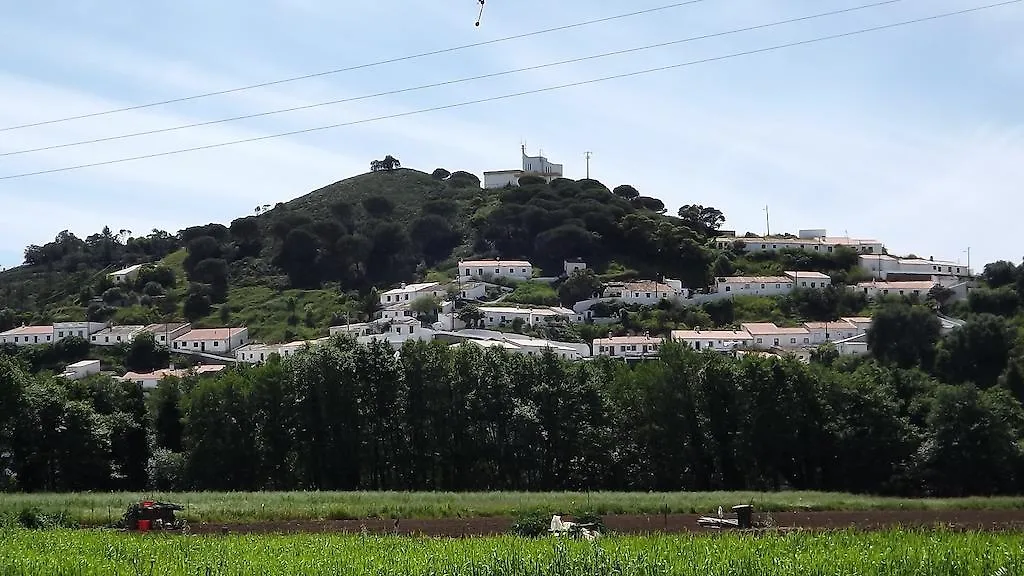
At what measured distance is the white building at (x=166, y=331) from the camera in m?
117

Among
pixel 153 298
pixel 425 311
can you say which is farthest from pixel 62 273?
pixel 425 311

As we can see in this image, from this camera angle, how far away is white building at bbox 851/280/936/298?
123 meters

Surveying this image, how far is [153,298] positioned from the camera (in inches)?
5300

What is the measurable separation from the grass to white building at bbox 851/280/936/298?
105 m

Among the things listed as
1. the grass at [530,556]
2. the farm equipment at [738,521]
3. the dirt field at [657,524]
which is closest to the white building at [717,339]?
the dirt field at [657,524]

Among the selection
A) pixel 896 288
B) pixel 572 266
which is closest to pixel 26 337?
pixel 572 266

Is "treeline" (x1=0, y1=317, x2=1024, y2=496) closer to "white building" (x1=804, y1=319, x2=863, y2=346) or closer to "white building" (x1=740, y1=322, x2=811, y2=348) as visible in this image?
"white building" (x1=740, y1=322, x2=811, y2=348)

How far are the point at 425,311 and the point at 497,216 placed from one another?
3561 centimetres

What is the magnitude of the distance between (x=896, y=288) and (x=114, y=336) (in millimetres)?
94729

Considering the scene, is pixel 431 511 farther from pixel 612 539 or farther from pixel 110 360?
pixel 110 360

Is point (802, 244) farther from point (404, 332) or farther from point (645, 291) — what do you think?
point (404, 332)

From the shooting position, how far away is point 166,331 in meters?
120

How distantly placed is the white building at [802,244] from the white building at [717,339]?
129 ft

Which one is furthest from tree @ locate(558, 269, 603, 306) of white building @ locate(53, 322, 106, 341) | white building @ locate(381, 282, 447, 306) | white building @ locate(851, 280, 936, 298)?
white building @ locate(53, 322, 106, 341)
